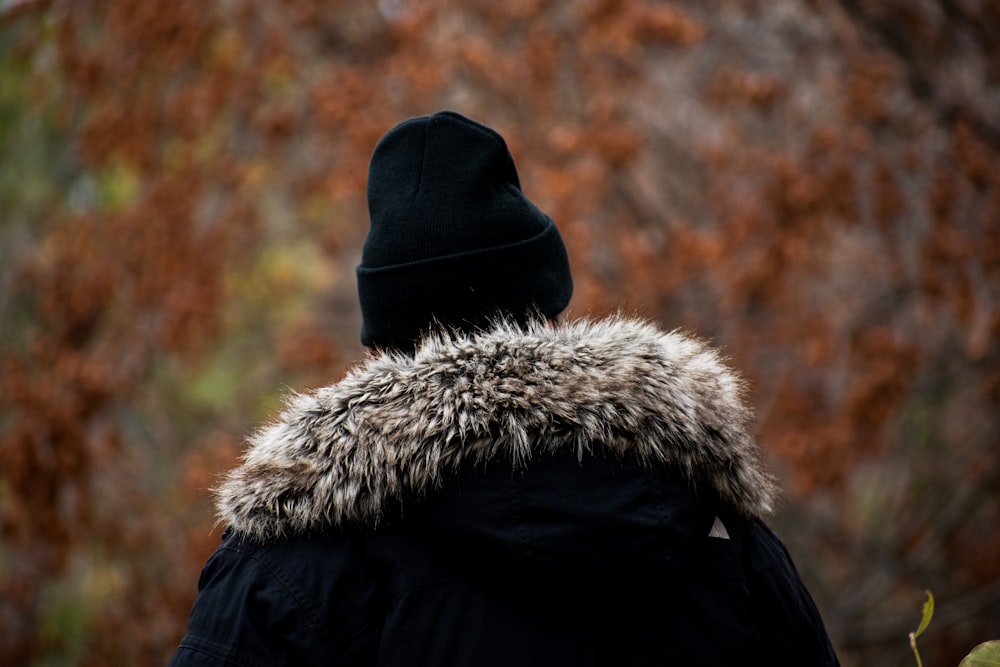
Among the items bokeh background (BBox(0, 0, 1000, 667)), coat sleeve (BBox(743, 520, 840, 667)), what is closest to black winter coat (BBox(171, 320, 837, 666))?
coat sleeve (BBox(743, 520, 840, 667))

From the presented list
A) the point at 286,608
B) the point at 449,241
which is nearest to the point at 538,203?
the point at 449,241

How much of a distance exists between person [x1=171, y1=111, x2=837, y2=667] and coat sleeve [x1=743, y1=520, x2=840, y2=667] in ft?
0.24

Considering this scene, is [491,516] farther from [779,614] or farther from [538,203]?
[538,203]

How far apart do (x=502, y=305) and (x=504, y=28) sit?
138 inches

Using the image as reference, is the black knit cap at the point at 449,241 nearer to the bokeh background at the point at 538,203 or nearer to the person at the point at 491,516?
the person at the point at 491,516

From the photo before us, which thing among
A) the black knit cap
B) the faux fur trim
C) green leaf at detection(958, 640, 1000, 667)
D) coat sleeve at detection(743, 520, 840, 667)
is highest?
the black knit cap

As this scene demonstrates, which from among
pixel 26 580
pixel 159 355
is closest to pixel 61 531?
pixel 26 580

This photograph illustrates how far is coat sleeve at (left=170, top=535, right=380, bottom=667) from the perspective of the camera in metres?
1.12

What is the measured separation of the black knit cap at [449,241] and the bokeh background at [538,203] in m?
2.83

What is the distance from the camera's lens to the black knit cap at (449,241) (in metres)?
1.37

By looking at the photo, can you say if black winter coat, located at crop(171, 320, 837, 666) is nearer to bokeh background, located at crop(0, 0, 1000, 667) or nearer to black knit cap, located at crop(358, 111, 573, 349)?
black knit cap, located at crop(358, 111, 573, 349)

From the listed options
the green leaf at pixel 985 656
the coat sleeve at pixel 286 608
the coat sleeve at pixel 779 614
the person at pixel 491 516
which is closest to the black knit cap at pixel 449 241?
the person at pixel 491 516

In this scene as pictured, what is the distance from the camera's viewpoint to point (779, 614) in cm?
137

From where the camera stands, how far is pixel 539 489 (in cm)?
115
